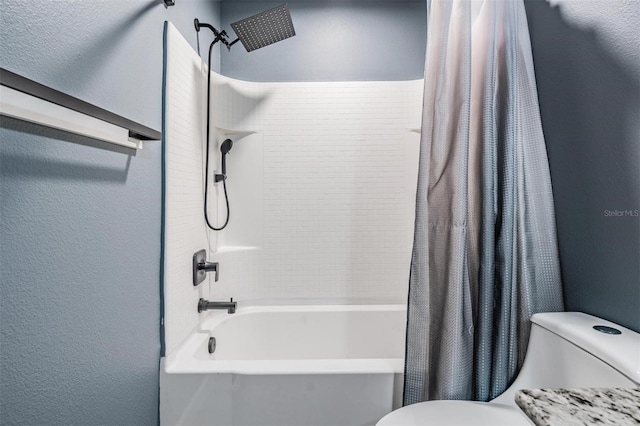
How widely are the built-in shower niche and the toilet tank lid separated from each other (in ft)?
4.80

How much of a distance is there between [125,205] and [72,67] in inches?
14.9

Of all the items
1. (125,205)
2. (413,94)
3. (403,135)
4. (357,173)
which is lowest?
(125,205)

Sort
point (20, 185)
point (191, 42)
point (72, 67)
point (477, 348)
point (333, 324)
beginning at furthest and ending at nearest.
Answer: point (333, 324) < point (191, 42) < point (477, 348) < point (72, 67) < point (20, 185)

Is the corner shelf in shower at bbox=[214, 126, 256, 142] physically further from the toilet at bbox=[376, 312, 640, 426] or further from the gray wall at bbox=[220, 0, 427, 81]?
the toilet at bbox=[376, 312, 640, 426]

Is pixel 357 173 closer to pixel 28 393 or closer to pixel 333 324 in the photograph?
pixel 333 324

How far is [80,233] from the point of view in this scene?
2.38 feet

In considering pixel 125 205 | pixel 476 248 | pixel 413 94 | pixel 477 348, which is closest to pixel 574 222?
pixel 476 248

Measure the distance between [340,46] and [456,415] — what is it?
1.98 meters

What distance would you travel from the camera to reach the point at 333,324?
1790mm

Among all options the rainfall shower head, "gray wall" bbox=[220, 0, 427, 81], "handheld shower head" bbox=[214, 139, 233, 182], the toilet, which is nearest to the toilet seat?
the toilet

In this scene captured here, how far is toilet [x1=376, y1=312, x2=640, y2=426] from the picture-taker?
67 cm

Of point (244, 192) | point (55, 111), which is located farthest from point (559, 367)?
point (244, 192)

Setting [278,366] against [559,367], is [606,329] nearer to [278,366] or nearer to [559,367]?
[559,367]

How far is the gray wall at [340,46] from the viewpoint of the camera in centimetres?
192
